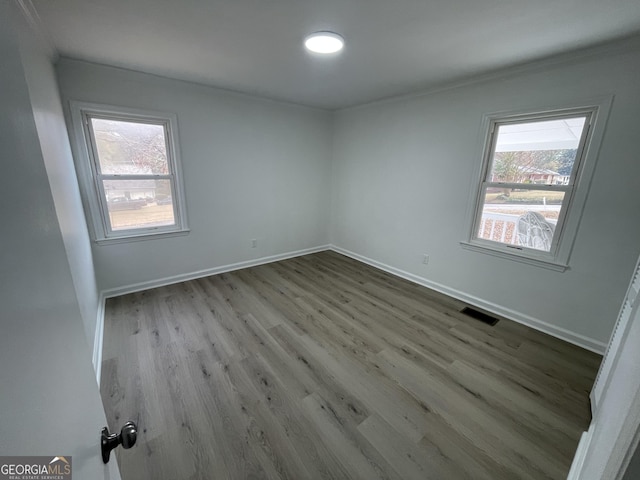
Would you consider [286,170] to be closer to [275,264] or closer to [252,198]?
[252,198]

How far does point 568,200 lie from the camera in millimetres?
2330

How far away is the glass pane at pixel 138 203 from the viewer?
295 cm

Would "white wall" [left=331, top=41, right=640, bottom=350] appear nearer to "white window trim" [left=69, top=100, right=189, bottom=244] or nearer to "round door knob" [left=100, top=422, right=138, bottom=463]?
"white window trim" [left=69, top=100, right=189, bottom=244]

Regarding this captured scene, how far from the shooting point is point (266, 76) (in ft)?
9.20

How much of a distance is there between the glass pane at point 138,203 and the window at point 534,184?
144 inches

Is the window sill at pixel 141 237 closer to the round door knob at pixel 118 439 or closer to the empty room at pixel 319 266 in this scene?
the empty room at pixel 319 266

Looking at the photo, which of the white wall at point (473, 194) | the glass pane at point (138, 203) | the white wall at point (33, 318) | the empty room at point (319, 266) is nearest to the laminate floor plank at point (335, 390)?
the empty room at point (319, 266)

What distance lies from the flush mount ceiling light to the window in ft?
5.74

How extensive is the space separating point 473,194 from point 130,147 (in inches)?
151

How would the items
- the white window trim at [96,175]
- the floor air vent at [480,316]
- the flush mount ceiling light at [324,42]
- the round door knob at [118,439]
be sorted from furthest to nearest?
the floor air vent at [480,316] < the white window trim at [96,175] < the flush mount ceiling light at [324,42] < the round door knob at [118,439]

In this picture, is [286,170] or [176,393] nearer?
[176,393]

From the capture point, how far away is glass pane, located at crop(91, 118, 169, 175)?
110 inches

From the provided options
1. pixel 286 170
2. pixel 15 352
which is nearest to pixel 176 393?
pixel 15 352

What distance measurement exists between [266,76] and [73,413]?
307 cm
